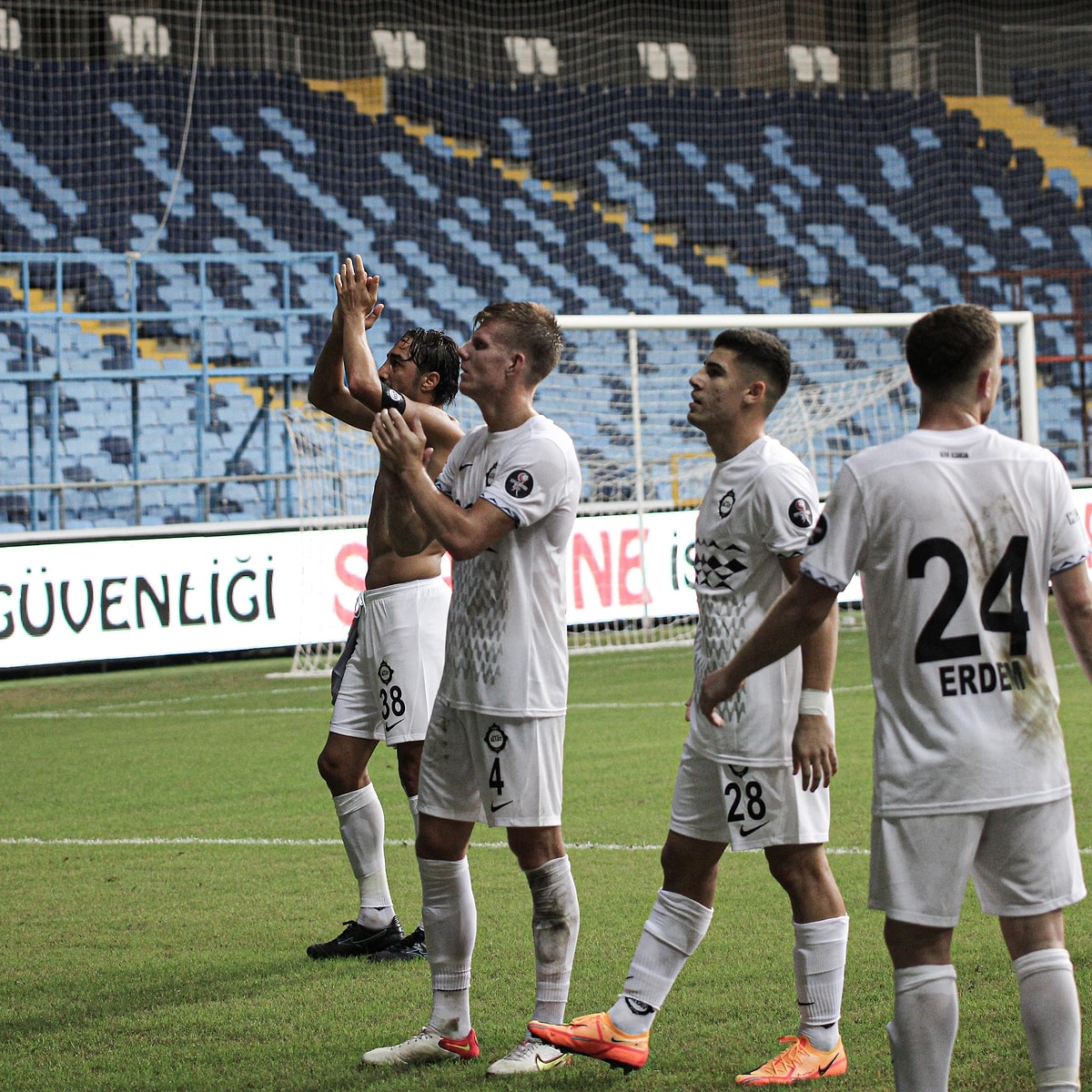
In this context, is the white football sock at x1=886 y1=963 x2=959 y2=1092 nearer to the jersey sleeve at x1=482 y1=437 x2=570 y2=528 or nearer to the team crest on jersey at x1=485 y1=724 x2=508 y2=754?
the team crest on jersey at x1=485 y1=724 x2=508 y2=754

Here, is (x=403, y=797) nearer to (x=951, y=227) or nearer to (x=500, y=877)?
(x=500, y=877)

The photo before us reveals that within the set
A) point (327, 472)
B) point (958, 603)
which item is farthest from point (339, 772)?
point (327, 472)

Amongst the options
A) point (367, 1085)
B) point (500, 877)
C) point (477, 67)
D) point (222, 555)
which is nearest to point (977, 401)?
point (367, 1085)

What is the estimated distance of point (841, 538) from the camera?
283 cm

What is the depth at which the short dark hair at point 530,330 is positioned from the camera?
3783mm

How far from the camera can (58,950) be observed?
5016 mm

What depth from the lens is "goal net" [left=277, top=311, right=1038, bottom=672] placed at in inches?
555

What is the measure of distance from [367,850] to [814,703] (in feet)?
7.23

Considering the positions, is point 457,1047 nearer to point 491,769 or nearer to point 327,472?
point 491,769

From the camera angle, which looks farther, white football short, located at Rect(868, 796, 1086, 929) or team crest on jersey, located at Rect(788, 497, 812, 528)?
team crest on jersey, located at Rect(788, 497, 812, 528)

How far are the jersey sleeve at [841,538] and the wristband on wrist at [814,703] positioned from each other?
50 cm

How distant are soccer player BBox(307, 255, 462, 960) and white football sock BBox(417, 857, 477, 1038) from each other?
2.96ft

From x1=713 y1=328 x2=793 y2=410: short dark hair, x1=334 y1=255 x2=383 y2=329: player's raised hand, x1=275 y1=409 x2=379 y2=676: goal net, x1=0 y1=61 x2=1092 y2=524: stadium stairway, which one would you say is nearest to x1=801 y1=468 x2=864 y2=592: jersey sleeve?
x1=713 y1=328 x2=793 y2=410: short dark hair

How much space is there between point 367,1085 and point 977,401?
6.95 feet
